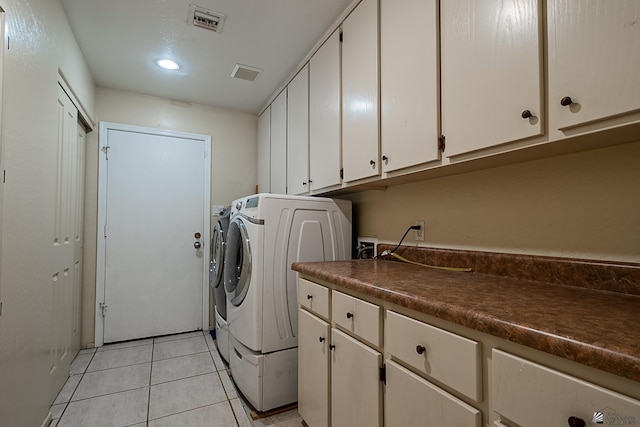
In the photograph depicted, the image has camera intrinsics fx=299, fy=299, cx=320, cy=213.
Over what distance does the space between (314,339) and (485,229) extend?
97 cm

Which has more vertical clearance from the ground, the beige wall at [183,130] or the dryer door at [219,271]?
the beige wall at [183,130]

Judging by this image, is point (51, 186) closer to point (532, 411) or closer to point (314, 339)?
point (314, 339)

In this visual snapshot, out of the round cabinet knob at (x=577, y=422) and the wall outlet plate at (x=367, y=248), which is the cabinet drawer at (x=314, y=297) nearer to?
the wall outlet plate at (x=367, y=248)

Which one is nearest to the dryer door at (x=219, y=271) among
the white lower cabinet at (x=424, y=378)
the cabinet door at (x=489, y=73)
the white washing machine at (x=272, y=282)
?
the white washing machine at (x=272, y=282)

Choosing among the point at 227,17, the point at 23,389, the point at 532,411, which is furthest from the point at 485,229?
the point at 23,389

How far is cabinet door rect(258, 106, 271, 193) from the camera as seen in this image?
10.3 feet

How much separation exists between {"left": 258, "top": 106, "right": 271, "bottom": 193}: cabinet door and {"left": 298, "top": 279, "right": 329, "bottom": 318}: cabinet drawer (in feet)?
5.53

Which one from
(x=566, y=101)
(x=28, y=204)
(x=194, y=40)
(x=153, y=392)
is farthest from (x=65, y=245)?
(x=566, y=101)

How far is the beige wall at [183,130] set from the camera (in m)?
2.81

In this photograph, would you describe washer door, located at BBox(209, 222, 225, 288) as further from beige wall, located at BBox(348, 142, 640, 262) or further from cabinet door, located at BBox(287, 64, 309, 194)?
beige wall, located at BBox(348, 142, 640, 262)

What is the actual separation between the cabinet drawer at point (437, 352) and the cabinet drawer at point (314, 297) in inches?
16.7

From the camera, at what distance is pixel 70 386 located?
2.10 meters

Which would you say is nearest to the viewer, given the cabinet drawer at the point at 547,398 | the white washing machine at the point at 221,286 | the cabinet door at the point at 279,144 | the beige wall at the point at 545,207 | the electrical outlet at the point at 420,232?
the cabinet drawer at the point at 547,398

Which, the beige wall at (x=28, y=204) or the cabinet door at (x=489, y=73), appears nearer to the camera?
the cabinet door at (x=489, y=73)
